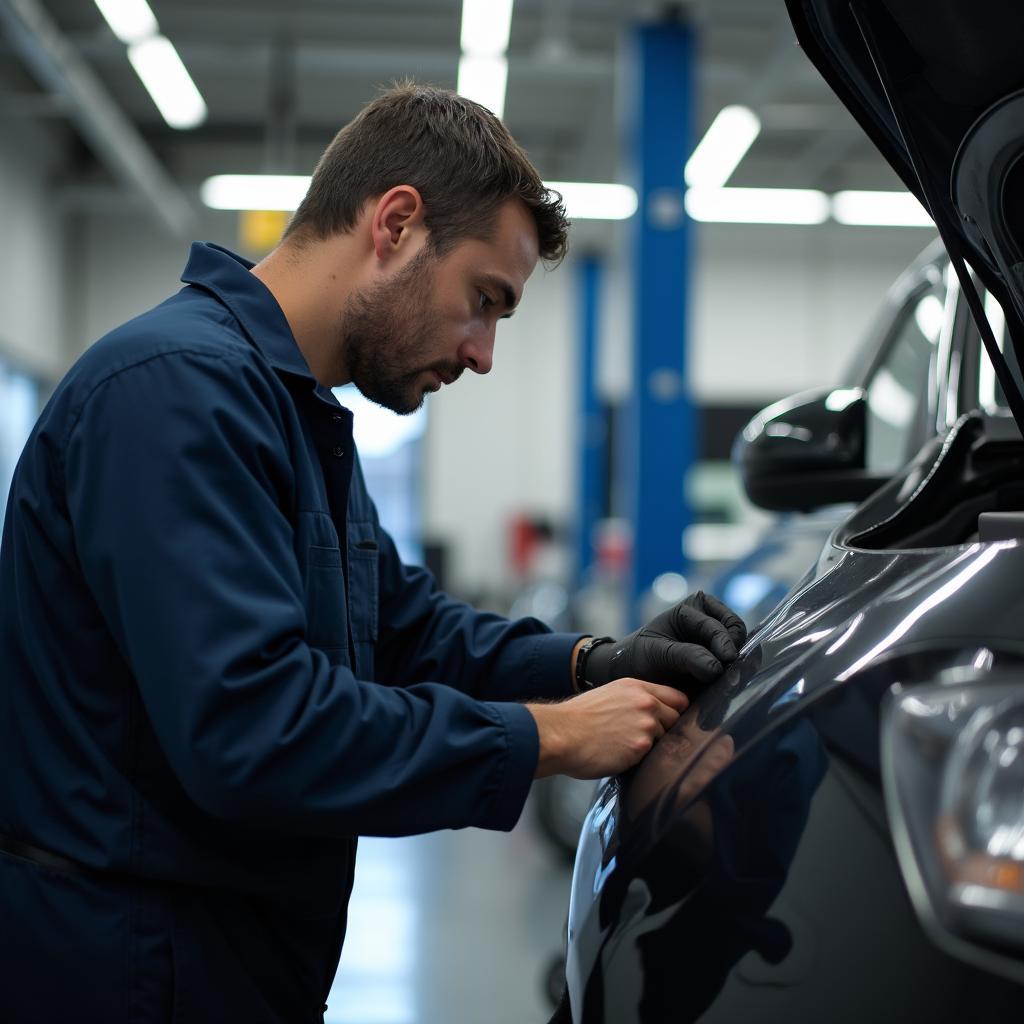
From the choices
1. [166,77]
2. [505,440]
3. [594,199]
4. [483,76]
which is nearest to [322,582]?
[483,76]

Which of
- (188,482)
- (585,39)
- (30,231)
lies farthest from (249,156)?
(188,482)

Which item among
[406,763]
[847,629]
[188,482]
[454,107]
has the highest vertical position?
[454,107]

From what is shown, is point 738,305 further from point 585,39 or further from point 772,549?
point 772,549

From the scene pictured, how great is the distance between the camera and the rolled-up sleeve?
3.59 feet

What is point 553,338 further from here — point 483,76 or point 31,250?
point 483,76

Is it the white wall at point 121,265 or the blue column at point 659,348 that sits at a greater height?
the white wall at point 121,265

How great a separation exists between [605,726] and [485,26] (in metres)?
7.18

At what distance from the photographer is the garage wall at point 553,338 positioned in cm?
1373

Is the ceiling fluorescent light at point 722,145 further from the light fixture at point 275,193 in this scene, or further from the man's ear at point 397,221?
the man's ear at point 397,221

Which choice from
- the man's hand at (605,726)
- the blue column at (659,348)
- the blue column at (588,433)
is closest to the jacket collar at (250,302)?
the man's hand at (605,726)

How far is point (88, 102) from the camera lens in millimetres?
9070

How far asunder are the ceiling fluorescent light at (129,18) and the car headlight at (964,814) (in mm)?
8084

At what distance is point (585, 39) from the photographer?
10.1 metres

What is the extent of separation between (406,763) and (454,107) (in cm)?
87
